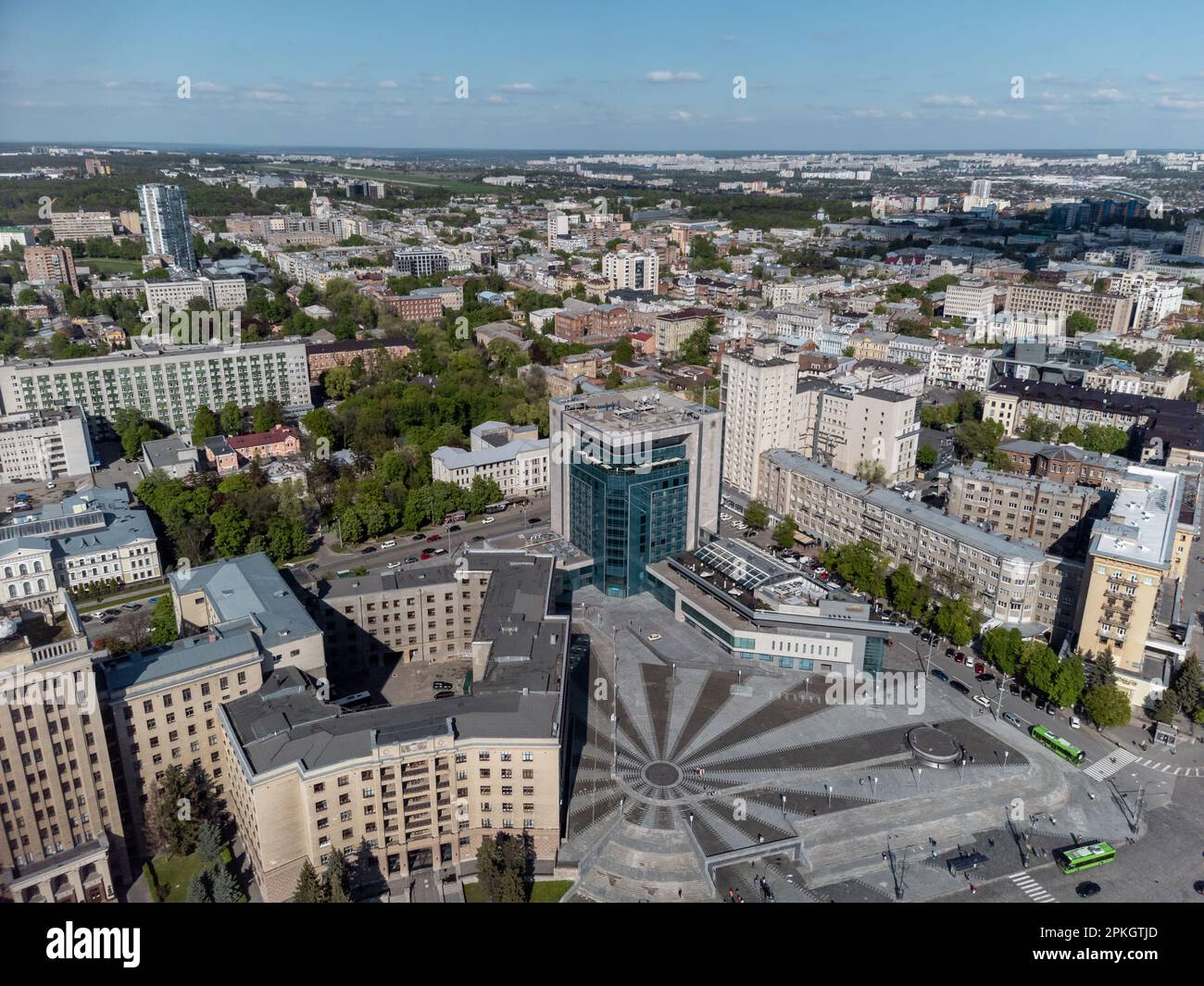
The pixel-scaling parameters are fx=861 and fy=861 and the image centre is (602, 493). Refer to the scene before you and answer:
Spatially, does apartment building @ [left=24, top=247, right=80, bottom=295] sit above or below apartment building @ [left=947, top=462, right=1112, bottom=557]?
above

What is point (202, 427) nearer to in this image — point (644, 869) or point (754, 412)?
point (754, 412)

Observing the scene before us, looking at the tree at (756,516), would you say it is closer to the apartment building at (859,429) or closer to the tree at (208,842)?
the apartment building at (859,429)

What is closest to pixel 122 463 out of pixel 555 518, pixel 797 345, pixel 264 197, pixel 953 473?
pixel 555 518

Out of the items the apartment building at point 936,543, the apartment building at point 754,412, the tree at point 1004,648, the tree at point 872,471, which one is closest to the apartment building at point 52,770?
the tree at point 1004,648

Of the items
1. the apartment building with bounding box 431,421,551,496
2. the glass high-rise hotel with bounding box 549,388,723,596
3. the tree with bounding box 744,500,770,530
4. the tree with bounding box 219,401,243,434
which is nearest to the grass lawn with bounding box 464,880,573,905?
the glass high-rise hotel with bounding box 549,388,723,596

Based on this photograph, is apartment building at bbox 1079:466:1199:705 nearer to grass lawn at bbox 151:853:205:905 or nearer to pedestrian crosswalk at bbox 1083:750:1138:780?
pedestrian crosswalk at bbox 1083:750:1138:780
